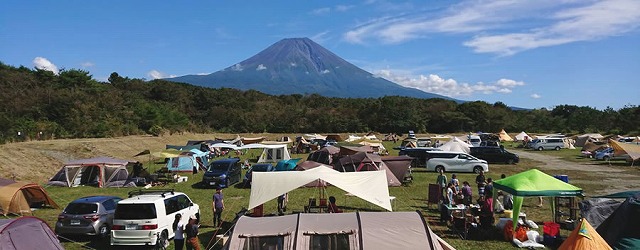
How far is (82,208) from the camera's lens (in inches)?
476

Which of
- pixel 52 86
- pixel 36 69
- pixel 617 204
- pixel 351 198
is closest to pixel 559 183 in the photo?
pixel 617 204

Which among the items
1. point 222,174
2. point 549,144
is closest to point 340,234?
point 222,174

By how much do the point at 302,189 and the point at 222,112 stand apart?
192 ft

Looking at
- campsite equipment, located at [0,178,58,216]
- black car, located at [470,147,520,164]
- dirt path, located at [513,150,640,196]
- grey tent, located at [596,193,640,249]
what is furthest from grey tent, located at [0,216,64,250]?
black car, located at [470,147,520,164]

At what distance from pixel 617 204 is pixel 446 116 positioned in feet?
223

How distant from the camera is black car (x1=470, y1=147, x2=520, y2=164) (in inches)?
1243

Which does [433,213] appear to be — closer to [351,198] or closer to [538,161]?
[351,198]

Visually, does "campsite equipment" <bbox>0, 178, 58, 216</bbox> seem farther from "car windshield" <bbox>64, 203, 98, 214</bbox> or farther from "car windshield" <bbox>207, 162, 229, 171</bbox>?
"car windshield" <bbox>207, 162, 229, 171</bbox>

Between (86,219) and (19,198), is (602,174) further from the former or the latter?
(19,198)

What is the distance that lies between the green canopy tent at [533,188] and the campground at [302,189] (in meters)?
1.18

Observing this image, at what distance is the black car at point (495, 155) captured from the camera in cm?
3156

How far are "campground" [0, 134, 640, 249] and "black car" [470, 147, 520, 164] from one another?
3.06ft

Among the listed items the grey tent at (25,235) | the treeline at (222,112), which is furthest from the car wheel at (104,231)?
the treeline at (222,112)

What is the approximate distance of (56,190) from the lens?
20891 mm
